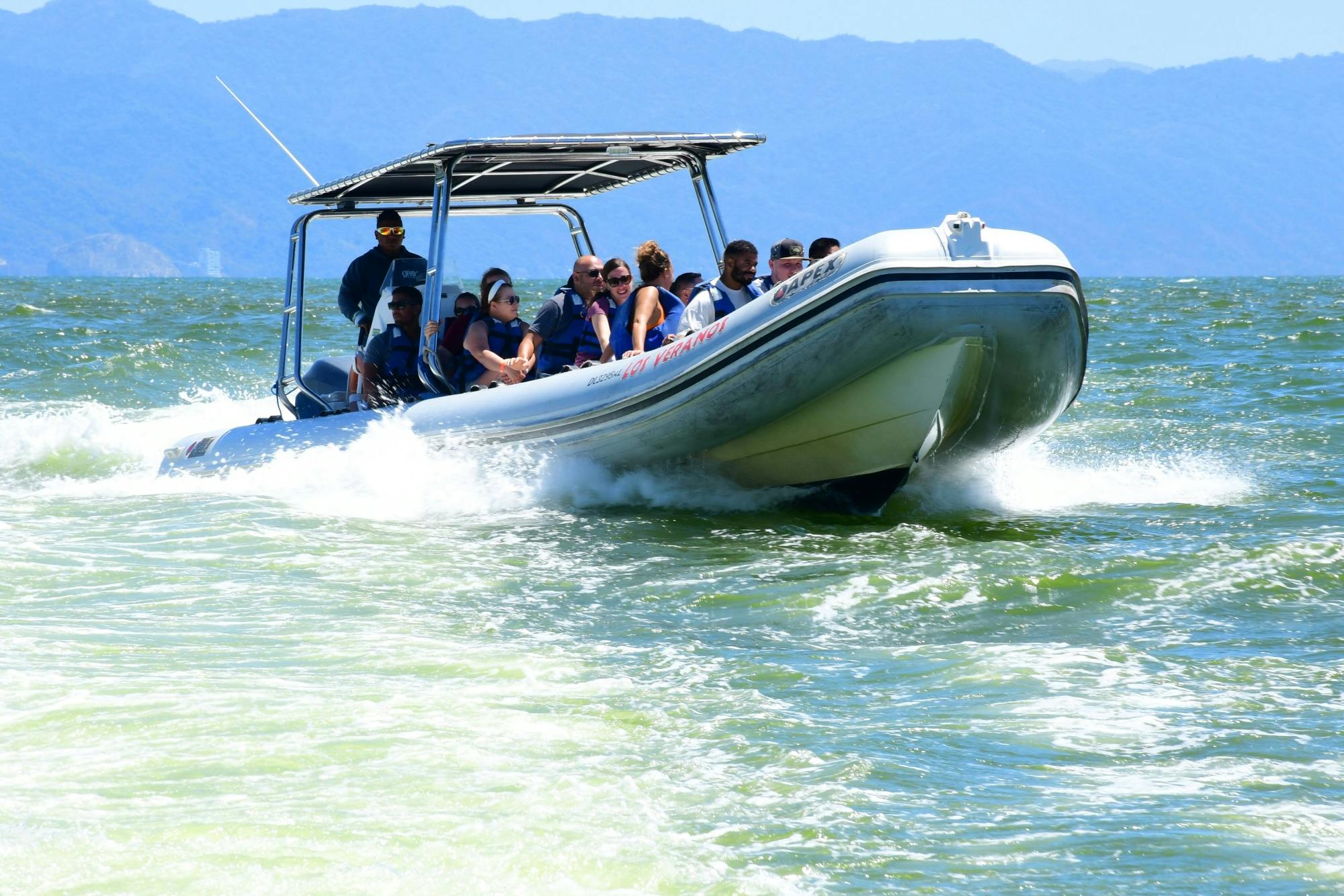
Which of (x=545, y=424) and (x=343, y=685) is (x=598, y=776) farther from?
(x=545, y=424)

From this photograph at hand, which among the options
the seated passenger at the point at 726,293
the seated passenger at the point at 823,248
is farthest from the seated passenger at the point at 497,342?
the seated passenger at the point at 823,248

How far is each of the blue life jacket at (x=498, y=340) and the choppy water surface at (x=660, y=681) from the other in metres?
0.45

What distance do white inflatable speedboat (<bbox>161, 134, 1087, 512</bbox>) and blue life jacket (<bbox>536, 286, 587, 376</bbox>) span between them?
16.9 inches

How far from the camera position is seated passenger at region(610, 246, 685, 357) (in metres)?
6.22

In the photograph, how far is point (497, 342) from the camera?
6660 mm

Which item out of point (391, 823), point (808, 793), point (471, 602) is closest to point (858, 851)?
point (808, 793)

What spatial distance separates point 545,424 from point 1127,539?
2.35 metres

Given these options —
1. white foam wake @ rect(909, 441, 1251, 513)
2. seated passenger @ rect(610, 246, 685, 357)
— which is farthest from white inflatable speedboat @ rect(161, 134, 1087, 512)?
white foam wake @ rect(909, 441, 1251, 513)

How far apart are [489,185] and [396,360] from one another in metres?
1.12

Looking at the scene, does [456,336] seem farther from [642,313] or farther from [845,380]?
[845,380]

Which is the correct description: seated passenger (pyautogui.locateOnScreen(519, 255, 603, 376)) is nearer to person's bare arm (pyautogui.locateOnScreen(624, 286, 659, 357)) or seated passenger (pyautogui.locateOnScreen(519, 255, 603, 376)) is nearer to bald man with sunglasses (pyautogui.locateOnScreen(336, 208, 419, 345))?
person's bare arm (pyautogui.locateOnScreen(624, 286, 659, 357))

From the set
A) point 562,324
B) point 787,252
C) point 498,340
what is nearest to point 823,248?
point 787,252

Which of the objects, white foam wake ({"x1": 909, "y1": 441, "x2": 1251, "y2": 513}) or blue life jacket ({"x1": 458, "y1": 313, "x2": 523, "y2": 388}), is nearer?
white foam wake ({"x1": 909, "y1": 441, "x2": 1251, "y2": 513})

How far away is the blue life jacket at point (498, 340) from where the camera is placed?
21.8 ft
